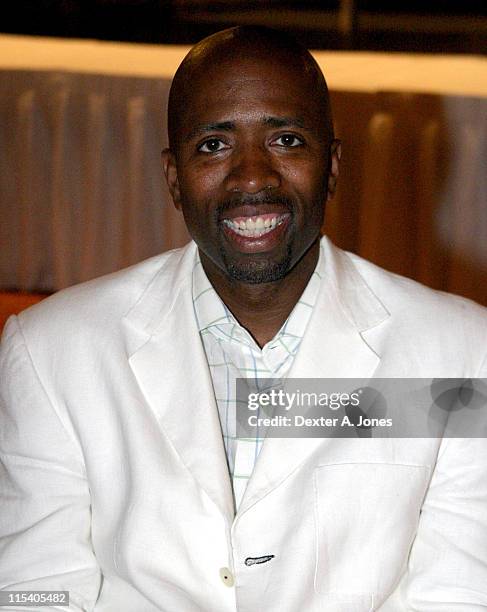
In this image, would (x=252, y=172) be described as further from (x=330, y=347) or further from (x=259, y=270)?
(x=330, y=347)

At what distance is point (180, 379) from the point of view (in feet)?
3.89

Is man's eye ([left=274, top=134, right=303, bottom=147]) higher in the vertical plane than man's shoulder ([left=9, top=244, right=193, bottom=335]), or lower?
higher

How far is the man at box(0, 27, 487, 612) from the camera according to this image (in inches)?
44.5

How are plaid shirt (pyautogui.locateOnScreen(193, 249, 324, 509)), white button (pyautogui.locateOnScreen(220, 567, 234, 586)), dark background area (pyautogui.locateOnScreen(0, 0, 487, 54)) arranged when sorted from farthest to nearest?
dark background area (pyautogui.locateOnScreen(0, 0, 487, 54)) < plaid shirt (pyautogui.locateOnScreen(193, 249, 324, 509)) < white button (pyautogui.locateOnScreen(220, 567, 234, 586))

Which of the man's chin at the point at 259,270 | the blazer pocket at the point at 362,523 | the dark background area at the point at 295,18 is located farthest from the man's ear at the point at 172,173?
the dark background area at the point at 295,18

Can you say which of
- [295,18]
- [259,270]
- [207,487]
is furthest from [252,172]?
[295,18]

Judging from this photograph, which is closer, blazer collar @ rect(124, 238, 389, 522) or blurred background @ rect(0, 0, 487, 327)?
blazer collar @ rect(124, 238, 389, 522)

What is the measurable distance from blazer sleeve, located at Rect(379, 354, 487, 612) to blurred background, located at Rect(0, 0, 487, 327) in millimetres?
1091

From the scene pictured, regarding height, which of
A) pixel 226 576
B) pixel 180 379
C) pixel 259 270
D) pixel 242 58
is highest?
pixel 242 58

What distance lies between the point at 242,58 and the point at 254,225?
197mm

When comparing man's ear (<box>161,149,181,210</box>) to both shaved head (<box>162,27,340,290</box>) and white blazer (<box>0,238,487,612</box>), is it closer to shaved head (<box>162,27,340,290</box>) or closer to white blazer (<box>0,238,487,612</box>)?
shaved head (<box>162,27,340,290</box>)

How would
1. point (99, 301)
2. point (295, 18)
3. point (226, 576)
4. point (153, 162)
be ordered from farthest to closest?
point (295, 18), point (153, 162), point (99, 301), point (226, 576)

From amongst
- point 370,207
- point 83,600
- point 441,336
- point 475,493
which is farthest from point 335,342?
point 370,207

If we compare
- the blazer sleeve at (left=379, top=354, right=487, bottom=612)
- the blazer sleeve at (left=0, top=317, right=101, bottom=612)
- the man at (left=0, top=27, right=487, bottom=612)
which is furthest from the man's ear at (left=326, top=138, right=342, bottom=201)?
the blazer sleeve at (left=0, top=317, right=101, bottom=612)
